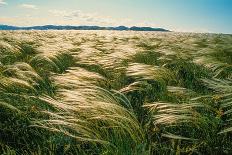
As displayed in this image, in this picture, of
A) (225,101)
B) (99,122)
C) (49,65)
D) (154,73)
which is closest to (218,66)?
(154,73)

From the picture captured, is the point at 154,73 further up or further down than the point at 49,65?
further up

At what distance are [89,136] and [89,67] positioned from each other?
2601 mm

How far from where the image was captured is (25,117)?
1.97 meters

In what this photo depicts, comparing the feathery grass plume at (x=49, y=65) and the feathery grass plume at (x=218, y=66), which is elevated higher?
the feathery grass plume at (x=218, y=66)

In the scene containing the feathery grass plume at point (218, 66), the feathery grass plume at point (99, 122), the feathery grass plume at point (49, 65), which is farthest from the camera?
the feathery grass plume at point (49, 65)

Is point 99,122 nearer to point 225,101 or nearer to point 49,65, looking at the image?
point 225,101

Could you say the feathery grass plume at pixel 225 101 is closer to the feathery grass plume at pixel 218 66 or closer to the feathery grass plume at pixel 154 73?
the feathery grass plume at pixel 154 73

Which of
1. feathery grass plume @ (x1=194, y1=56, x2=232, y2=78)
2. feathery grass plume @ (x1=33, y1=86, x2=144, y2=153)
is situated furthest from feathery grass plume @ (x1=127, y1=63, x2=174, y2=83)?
feathery grass plume @ (x1=33, y1=86, x2=144, y2=153)

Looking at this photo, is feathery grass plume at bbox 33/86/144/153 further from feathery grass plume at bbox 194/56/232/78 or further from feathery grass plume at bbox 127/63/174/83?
feathery grass plume at bbox 194/56/232/78

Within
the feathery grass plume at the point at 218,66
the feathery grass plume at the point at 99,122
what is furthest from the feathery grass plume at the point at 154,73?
the feathery grass plume at the point at 99,122

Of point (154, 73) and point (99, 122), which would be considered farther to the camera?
point (154, 73)

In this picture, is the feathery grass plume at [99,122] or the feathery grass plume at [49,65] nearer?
the feathery grass plume at [99,122]

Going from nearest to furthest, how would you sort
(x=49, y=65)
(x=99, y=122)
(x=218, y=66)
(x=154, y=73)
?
(x=99, y=122) → (x=154, y=73) → (x=218, y=66) → (x=49, y=65)

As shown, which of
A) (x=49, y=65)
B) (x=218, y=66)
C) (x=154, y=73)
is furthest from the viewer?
(x=49, y=65)
